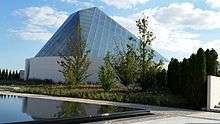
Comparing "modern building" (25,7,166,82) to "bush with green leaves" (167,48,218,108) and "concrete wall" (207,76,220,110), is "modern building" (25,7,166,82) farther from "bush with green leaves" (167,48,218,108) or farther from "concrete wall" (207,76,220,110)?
"concrete wall" (207,76,220,110)

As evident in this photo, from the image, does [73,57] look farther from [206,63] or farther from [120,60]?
[206,63]

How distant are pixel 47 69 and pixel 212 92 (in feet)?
92.0

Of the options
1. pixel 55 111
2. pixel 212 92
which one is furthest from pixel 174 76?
pixel 55 111

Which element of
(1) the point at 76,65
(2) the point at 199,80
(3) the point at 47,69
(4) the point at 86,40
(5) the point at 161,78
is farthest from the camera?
(3) the point at 47,69

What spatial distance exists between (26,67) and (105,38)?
10776 mm

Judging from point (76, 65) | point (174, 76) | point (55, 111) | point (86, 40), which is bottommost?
point (55, 111)

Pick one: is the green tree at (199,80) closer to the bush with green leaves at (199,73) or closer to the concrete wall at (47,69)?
the bush with green leaves at (199,73)

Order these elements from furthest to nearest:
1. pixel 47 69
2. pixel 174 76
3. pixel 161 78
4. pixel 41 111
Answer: pixel 47 69, pixel 161 78, pixel 174 76, pixel 41 111

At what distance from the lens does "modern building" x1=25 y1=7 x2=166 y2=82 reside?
4306cm

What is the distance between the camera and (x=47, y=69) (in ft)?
145

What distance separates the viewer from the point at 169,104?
777 inches

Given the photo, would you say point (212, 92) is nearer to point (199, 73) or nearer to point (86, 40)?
point (199, 73)

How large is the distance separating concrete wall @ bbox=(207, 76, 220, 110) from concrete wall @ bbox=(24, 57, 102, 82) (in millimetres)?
22349

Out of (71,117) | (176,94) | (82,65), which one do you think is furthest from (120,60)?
(71,117)
